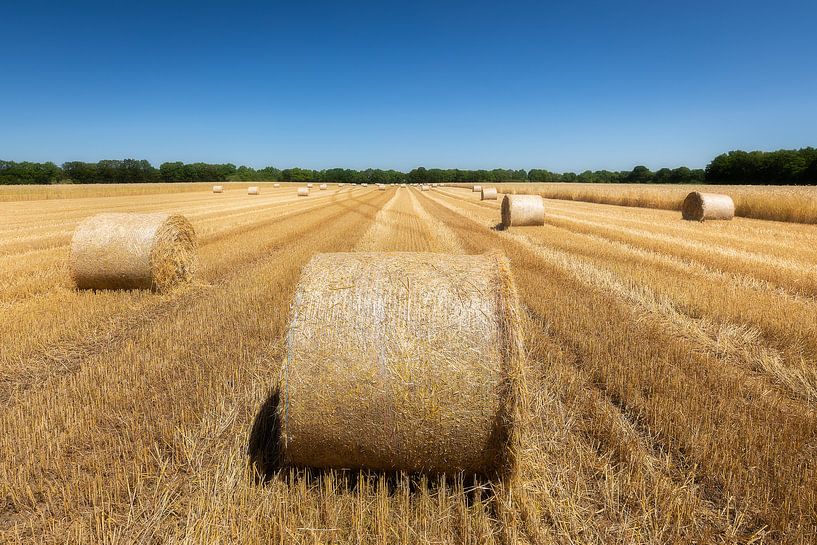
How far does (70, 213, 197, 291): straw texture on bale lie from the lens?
7.25 meters

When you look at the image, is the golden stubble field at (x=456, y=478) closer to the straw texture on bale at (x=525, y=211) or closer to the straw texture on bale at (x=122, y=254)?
the straw texture on bale at (x=122, y=254)

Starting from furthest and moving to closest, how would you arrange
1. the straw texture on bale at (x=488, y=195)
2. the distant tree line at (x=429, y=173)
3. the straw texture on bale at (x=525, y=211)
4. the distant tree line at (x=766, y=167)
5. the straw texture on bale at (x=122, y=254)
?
the distant tree line at (x=429, y=173) → the distant tree line at (x=766, y=167) → the straw texture on bale at (x=488, y=195) → the straw texture on bale at (x=525, y=211) → the straw texture on bale at (x=122, y=254)

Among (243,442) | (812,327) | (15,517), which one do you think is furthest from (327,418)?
(812,327)

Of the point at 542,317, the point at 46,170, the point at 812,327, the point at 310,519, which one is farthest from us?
the point at 46,170

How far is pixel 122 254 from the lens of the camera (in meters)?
7.31

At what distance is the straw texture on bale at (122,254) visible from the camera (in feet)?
23.8

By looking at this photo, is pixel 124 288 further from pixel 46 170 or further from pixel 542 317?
pixel 46 170

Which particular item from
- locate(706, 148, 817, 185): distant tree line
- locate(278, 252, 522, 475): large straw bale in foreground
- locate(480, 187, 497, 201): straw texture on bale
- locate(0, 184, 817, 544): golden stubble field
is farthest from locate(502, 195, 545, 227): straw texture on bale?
locate(706, 148, 817, 185): distant tree line

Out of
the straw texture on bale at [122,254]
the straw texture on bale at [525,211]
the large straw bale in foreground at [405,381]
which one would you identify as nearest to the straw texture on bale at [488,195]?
the straw texture on bale at [525,211]

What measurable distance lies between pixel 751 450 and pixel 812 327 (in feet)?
11.2

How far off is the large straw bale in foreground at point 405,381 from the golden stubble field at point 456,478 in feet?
0.71

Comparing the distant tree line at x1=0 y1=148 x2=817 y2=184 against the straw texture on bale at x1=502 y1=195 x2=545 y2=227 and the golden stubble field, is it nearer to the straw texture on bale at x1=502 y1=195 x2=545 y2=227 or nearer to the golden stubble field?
the straw texture on bale at x1=502 y1=195 x2=545 y2=227

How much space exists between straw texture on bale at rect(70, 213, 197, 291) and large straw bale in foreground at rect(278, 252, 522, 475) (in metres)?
5.96

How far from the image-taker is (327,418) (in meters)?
2.77
